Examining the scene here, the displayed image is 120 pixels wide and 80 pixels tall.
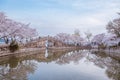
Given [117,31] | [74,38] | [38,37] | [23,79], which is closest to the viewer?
[23,79]

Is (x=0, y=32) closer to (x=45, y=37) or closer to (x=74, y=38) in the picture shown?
(x=45, y=37)

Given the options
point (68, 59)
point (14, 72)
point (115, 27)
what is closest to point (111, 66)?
point (14, 72)

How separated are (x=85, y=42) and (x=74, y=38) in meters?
10.9

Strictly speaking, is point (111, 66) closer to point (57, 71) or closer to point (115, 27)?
point (57, 71)

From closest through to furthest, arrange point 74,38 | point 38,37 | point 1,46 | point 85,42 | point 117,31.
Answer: point 1,46 < point 117,31 < point 38,37 < point 74,38 < point 85,42

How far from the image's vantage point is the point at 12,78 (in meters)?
11.2

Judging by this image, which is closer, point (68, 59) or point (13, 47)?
point (68, 59)

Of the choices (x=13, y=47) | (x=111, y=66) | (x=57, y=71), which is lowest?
(x=111, y=66)

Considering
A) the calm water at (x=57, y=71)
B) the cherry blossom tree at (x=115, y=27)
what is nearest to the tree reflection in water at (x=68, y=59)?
the calm water at (x=57, y=71)

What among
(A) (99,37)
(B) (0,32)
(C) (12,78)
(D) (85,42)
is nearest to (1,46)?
(B) (0,32)

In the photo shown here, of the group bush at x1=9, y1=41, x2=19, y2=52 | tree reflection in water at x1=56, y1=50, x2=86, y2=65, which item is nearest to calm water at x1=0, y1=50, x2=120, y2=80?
tree reflection in water at x1=56, y1=50, x2=86, y2=65

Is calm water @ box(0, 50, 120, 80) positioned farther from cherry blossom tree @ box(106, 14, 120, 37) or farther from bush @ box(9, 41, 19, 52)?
cherry blossom tree @ box(106, 14, 120, 37)

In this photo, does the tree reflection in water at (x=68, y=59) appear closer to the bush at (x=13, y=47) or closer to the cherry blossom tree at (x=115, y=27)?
the bush at (x=13, y=47)

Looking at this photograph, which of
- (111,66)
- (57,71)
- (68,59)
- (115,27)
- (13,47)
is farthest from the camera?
(115,27)
